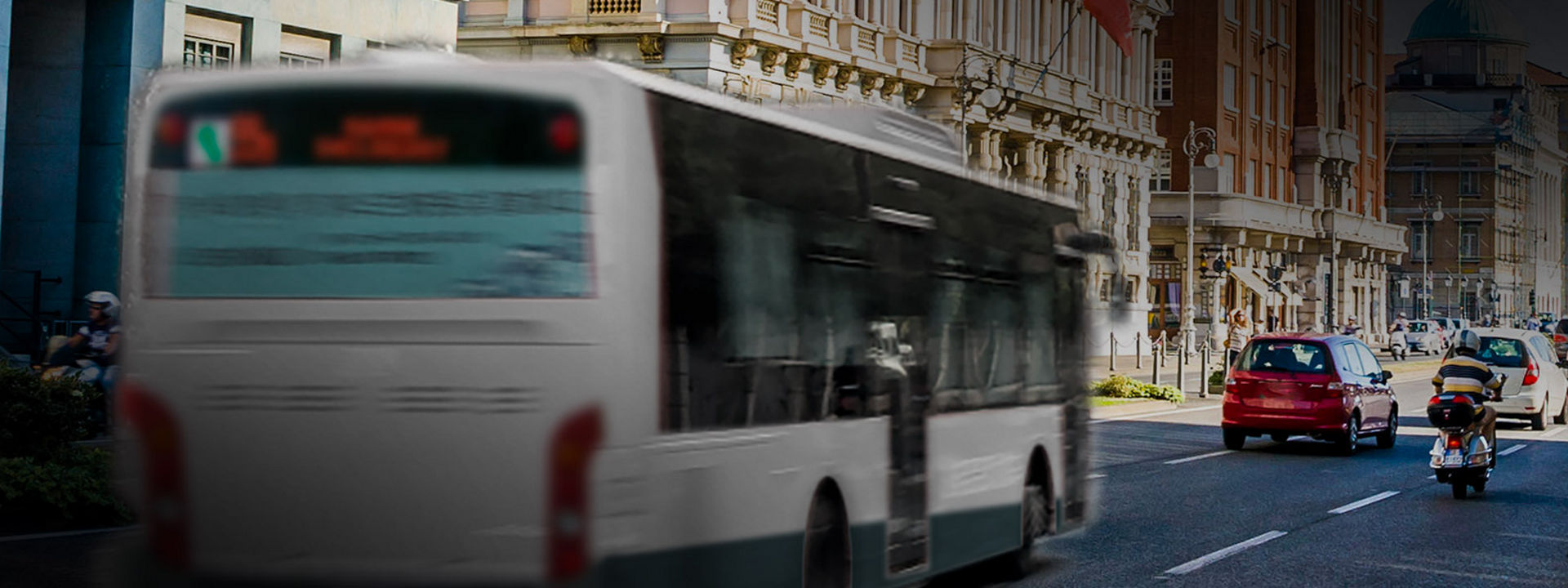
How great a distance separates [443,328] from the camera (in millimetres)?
7375

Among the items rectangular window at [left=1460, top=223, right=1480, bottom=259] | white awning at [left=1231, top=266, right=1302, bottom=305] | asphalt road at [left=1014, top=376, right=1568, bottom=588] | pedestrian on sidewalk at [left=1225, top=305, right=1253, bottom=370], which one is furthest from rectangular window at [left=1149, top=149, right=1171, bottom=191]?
rectangular window at [left=1460, top=223, right=1480, bottom=259]

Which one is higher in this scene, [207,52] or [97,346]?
[207,52]

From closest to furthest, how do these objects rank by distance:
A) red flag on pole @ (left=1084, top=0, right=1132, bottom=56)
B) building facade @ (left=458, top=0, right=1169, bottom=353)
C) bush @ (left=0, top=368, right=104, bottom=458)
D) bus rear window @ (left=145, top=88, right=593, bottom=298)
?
bus rear window @ (left=145, top=88, right=593, bottom=298)
bush @ (left=0, top=368, right=104, bottom=458)
building facade @ (left=458, top=0, right=1169, bottom=353)
red flag on pole @ (left=1084, top=0, right=1132, bottom=56)

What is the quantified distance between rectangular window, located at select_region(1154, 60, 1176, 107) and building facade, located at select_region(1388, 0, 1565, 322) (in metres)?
37.4

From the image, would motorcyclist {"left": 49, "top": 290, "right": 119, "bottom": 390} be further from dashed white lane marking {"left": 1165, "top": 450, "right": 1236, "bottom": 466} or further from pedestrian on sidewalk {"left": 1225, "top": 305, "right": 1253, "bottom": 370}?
pedestrian on sidewalk {"left": 1225, "top": 305, "right": 1253, "bottom": 370}

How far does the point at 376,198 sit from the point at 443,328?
0.58 metres

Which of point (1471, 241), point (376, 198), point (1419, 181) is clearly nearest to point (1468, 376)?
point (376, 198)

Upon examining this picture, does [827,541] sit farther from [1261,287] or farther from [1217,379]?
[1261,287]

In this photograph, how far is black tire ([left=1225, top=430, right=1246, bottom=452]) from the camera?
2588cm

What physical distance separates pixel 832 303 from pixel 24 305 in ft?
71.1

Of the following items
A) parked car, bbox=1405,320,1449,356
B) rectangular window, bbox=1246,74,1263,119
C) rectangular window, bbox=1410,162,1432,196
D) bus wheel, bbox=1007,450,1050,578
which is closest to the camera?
bus wheel, bbox=1007,450,1050,578

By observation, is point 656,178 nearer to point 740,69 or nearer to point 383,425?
point 383,425

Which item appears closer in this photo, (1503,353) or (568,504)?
(568,504)

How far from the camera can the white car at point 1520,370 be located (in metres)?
32.0
